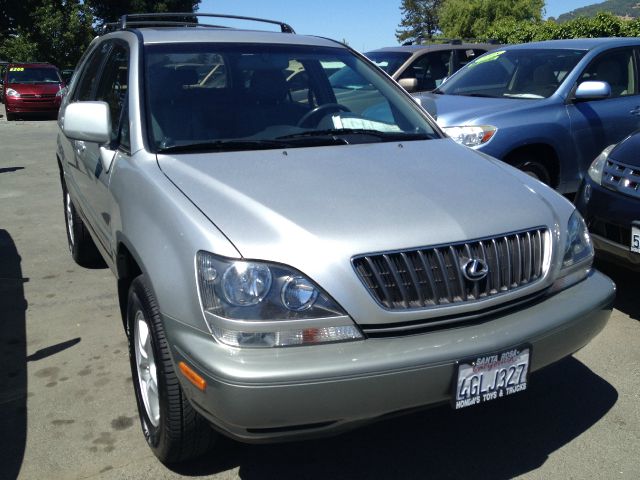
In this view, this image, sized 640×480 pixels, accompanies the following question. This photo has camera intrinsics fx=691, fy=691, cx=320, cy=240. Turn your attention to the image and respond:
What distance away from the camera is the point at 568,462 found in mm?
2830

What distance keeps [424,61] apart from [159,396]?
8279 mm

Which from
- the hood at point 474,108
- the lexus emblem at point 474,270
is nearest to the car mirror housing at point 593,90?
the hood at point 474,108

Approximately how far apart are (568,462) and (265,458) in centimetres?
125

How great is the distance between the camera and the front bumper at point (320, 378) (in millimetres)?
A: 2156

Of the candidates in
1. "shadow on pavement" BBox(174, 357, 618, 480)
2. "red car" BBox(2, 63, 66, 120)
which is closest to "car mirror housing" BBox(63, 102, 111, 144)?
"shadow on pavement" BBox(174, 357, 618, 480)

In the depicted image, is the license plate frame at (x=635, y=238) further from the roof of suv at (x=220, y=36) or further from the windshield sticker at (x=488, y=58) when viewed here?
the windshield sticker at (x=488, y=58)

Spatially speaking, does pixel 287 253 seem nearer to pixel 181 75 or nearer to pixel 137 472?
pixel 137 472

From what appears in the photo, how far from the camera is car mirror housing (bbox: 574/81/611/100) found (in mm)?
6000

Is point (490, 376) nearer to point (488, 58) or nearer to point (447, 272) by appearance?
point (447, 272)

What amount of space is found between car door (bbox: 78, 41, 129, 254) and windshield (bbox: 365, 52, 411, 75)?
608 centimetres

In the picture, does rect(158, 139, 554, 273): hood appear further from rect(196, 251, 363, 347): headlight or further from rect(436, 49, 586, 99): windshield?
rect(436, 49, 586, 99): windshield

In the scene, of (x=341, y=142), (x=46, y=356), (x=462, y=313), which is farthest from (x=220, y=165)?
(x=46, y=356)

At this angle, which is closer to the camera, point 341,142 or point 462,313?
point 462,313

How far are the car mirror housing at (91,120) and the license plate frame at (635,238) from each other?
2.95 metres
